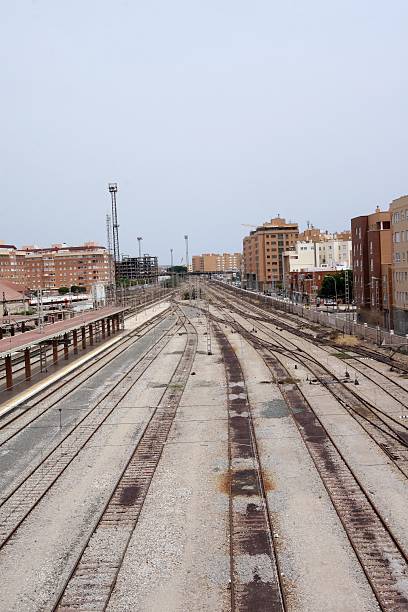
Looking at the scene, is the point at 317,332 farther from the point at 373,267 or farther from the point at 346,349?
the point at 346,349

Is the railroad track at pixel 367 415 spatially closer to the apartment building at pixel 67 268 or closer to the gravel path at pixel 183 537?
the gravel path at pixel 183 537

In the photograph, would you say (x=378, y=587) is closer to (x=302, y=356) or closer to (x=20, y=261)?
(x=302, y=356)

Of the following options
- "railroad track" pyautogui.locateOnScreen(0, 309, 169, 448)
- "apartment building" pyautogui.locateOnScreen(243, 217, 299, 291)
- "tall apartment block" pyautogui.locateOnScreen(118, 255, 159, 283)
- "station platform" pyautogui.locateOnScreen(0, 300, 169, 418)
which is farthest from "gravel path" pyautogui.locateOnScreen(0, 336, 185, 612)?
"tall apartment block" pyautogui.locateOnScreen(118, 255, 159, 283)

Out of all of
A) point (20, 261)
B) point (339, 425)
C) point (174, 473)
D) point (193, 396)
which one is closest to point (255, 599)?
point (174, 473)

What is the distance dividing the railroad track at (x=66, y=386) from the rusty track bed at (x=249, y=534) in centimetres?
638

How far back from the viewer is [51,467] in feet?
44.7

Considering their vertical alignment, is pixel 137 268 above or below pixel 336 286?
above

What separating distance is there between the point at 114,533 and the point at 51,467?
13.6 feet

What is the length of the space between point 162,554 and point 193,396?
1226 centimetres

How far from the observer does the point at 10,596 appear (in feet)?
26.7

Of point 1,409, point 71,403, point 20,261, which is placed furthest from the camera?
point 20,261

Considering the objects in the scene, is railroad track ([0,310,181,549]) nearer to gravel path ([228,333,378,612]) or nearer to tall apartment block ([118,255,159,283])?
gravel path ([228,333,378,612])

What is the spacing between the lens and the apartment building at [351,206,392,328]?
137 feet

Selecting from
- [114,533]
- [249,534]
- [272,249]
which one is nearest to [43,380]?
[114,533]
